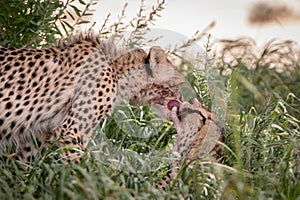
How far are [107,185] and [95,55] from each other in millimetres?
1747

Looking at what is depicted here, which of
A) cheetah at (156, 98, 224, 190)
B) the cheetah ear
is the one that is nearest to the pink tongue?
cheetah at (156, 98, 224, 190)

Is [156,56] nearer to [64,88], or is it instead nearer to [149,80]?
[149,80]

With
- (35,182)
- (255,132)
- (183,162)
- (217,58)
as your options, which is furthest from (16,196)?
(217,58)

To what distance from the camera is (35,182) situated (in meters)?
3.71

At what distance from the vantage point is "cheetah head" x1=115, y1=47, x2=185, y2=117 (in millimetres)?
5035

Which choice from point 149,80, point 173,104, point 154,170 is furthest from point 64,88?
point 154,170

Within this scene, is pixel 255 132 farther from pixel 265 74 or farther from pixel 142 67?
pixel 265 74

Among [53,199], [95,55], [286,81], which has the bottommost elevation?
[286,81]

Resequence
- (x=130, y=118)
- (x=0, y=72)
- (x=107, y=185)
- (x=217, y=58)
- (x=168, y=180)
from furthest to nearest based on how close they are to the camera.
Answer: (x=217, y=58) < (x=130, y=118) < (x=0, y=72) < (x=168, y=180) < (x=107, y=185)

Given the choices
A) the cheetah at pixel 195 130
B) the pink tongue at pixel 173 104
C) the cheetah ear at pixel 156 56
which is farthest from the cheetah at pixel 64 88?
A: the cheetah at pixel 195 130

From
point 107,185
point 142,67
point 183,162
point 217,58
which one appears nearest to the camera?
point 107,185

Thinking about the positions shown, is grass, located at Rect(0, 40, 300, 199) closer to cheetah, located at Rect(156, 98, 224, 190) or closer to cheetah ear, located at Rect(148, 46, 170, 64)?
cheetah, located at Rect(156, 98, 224, 190)

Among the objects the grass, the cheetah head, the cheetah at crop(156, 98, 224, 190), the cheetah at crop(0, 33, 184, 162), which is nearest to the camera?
the grass

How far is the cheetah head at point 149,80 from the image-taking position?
504 centimetres
